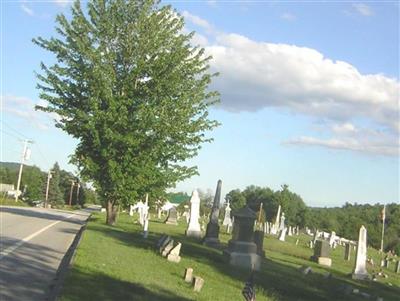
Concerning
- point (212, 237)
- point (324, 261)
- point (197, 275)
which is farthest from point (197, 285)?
point (324, 261)

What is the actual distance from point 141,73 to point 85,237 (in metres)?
12.1

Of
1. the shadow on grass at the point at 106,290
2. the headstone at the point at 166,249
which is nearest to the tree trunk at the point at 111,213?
the headstone at the point at 166,249

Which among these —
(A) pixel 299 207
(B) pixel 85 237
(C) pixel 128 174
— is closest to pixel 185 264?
(B) pixel 85 237

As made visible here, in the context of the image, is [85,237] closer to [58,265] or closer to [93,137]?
[58,265]

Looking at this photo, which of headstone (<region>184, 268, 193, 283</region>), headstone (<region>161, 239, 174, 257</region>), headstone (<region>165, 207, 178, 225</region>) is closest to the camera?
headstone (<region>184, 268, 193, 283</region>)

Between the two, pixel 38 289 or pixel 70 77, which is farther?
pixel 70 77

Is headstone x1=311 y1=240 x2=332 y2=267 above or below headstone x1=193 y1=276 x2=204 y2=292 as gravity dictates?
above

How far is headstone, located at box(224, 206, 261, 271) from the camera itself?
1716cm

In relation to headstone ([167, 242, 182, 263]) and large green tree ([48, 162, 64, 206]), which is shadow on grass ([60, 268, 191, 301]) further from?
large green tree ([48, 162, 64, 206])

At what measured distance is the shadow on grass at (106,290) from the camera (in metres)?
9.08

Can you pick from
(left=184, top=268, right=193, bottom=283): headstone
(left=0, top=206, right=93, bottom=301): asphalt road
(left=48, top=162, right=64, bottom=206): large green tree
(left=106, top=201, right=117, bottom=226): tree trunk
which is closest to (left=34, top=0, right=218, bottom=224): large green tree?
(left=106, top=201, right=117, bottom=226): tree trunk

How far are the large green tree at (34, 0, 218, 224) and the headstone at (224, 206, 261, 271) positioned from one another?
10.5 metres

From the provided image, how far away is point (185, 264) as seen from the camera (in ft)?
47.4

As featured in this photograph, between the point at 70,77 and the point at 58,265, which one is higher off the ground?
the point at 70,77
